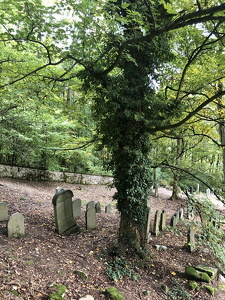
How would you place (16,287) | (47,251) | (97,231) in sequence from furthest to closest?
1. (97,231)
2. (47,251)
3. (16,287)

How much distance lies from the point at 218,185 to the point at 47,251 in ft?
14.8

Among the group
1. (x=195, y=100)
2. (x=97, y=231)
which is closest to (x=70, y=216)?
(x=97, y=231)

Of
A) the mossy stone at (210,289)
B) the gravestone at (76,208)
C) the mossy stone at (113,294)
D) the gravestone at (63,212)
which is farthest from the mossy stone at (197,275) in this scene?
the gravestone at (76,208)

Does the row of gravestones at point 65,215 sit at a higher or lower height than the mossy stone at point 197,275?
higher

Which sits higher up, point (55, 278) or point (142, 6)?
point (142, 6)

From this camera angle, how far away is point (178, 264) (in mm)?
5250

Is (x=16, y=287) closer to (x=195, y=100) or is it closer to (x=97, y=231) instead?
(x=97, y=231)

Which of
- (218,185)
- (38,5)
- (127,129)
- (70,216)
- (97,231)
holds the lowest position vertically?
(97,231)

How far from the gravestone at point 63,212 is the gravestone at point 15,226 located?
0.94 m

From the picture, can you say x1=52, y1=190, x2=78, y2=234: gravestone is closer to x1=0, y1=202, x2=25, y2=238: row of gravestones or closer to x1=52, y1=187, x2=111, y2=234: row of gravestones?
x1=52, y1=187, x2=111, y2=234: row of gravestones

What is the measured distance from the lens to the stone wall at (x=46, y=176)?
43.7 ft

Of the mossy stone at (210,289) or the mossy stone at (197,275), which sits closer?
the mossy stone at (210,289)

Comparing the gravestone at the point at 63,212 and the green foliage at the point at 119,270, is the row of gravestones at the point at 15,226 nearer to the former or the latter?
the gravestone at the point at 63,212

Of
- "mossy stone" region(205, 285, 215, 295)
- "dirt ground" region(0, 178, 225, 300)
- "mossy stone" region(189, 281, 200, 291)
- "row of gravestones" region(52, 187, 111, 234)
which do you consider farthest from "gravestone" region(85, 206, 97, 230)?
"mossy stone" region(205, 285, 215, 295)
